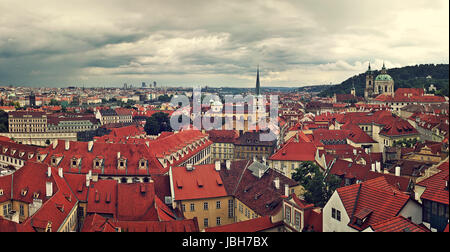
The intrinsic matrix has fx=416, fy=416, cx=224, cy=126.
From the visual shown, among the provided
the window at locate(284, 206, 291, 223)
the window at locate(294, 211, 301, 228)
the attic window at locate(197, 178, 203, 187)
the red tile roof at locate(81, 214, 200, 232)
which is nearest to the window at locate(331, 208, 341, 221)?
the window at locate(294, 211, 301, 228)

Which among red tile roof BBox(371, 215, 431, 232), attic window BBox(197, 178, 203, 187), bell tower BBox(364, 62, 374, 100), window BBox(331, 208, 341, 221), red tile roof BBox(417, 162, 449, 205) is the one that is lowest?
attic window BBox(197, 178, 203, 187)

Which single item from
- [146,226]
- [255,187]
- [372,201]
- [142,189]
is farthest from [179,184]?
[372,201]

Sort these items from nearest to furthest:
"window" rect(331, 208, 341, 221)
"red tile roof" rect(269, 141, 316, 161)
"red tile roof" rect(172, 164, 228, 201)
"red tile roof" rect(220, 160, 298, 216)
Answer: "window" rect(331, 208, 341, 221) → "red tile roof" rect(220, 160, 298, 216) → "red tile roof" rect(172, 164, 228, 201) → "red tile roof" rect(269, 141, 316, 161)

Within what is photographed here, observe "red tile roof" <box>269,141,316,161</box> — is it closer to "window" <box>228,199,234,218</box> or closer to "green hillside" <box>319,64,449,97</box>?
"window" <box>228,199,234,218</box>

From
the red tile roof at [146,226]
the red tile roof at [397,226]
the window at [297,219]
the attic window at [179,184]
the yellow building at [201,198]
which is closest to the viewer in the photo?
the red tile roof at [397,226]

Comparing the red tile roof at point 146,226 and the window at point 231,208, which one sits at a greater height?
the red tile roof at point 146,226

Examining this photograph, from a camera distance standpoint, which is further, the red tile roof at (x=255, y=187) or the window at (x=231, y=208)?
the window at (x=231, y=208)

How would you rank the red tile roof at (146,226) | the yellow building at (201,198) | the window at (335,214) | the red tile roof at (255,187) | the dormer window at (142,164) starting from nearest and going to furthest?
the window at (335,214) < the red tile roof at (146,226) < the red tile roof at (255,187) < the yellow building at (201,198) < the dormer window at (142,164)

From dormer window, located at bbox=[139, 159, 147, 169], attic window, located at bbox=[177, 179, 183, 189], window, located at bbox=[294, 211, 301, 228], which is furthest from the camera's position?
dormer window, located at bbox=[139, 159, 147, 169]

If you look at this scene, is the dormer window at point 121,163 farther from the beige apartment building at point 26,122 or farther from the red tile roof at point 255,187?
the beige apartment building at point 26,122

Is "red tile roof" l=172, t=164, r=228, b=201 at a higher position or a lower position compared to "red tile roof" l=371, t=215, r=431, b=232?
lower

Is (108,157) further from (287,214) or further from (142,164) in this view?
(287,214)

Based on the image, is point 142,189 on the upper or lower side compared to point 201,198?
upper

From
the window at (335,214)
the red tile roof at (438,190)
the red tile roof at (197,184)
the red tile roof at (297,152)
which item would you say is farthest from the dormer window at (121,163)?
the red tile roof at (438,190)
